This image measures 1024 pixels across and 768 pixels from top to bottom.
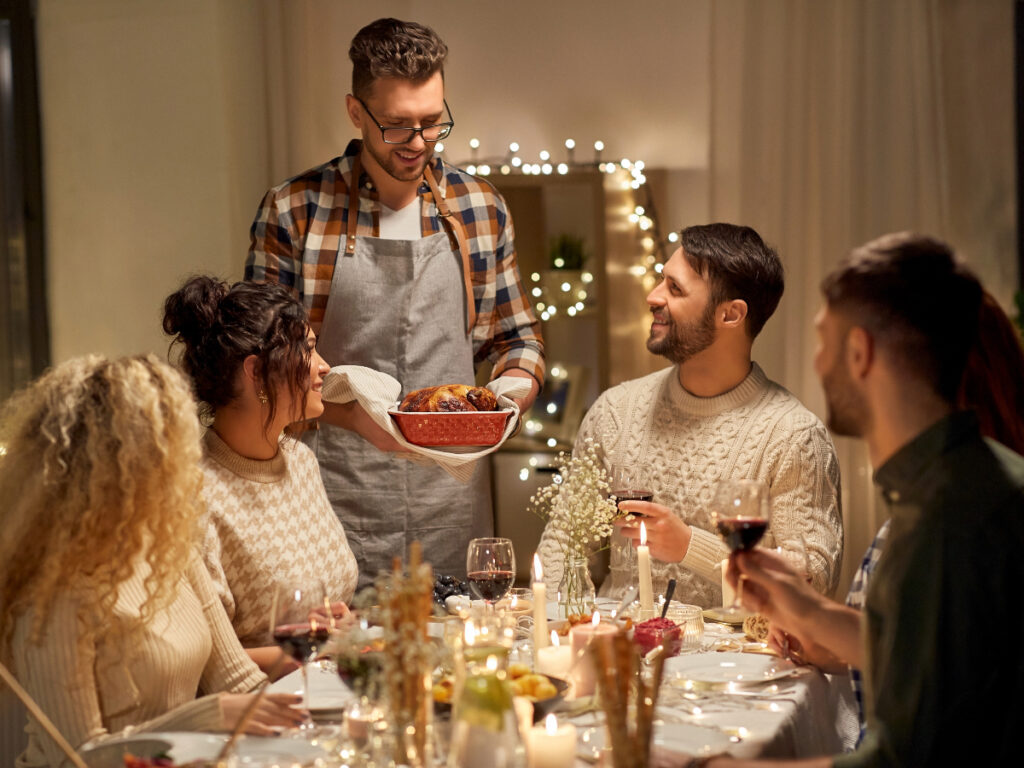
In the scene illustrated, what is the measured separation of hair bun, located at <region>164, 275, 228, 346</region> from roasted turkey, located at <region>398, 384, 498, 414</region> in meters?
0.50

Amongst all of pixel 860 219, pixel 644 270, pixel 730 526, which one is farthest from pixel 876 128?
pixel 730 526

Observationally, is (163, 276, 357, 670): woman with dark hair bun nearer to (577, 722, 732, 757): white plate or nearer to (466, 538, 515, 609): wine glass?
(466, 538, 515, 609): wine glass

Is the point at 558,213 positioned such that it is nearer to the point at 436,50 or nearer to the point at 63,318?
the point at 436,50

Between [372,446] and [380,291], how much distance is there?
1.46ft

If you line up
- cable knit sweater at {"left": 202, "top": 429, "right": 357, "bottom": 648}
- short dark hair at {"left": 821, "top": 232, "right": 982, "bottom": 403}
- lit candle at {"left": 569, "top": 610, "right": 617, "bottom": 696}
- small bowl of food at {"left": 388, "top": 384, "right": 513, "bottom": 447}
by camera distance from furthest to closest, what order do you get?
small bowl of food at {"left": 388, "top": 384, "right": 513, "bottom": 447} < cable knit sweater at {"left": 202, "top": 429, "right": 357, "bottom": 648} < lit candle at {"left": 569, "top": 610, "right": 617, "bottom": 696} < short dark hair at {"left": 821, "top": 232, "right": 982, "bottom": 403}

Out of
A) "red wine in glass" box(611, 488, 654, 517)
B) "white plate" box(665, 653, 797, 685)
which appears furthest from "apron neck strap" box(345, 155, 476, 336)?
"white plate" box(665, 653, 797, 685)

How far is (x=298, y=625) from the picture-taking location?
61.4 inches

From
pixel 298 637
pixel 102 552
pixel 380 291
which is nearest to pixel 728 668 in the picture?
pixel 298 637

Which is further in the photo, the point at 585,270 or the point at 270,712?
the point at 585,270

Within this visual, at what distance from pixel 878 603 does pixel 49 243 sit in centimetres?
430

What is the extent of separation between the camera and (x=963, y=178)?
4.51 m

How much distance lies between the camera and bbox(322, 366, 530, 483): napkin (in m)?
2.64

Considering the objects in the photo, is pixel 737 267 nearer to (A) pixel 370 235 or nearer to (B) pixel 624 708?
(A) pixel 370 235

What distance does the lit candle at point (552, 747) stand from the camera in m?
1.47
